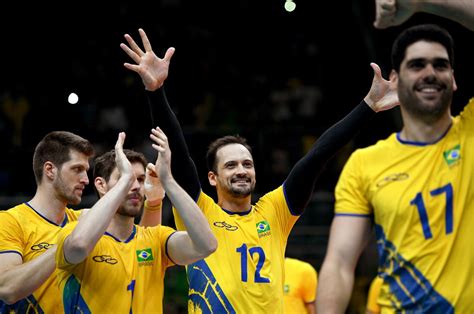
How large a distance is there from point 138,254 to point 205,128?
323 inches

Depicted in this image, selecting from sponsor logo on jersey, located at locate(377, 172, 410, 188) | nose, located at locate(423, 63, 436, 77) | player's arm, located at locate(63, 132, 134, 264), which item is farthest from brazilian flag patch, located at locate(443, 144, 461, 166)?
player's arm, located at locate(63, 132, 134, 264)

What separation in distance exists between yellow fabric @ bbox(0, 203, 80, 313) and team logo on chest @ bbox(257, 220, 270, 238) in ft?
5.31

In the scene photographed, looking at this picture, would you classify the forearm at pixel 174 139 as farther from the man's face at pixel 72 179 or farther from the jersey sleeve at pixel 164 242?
the man's face at pixel 72 179

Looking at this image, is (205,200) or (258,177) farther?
(258,177)

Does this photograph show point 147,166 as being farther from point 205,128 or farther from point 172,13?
point 172,13

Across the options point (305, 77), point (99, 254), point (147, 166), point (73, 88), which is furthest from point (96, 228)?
point (305, 77)

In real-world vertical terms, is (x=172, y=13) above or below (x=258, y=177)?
above

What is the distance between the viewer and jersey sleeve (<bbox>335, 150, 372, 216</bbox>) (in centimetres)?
501

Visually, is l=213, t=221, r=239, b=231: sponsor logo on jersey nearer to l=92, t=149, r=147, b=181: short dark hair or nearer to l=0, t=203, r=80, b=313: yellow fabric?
l=92, t=149, r=147, b=181: short dark hair

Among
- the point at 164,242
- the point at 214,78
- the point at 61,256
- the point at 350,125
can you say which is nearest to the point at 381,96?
the point at 350,125

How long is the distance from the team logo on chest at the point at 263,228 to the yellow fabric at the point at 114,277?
88 centimetres

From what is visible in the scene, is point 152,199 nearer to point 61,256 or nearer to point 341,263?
point 61,256

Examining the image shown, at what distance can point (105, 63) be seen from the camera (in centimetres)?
1686

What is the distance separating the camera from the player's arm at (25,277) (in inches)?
258
